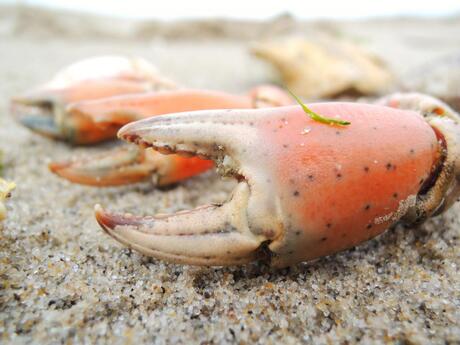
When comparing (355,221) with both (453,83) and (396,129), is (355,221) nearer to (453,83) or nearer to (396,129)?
(396,129)

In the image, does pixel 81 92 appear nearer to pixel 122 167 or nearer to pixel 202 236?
pixel 122 167

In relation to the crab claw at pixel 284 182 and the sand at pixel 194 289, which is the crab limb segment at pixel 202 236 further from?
the sand at pixel 194 289

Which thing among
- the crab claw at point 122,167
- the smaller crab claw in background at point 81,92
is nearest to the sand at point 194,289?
the crab claw at point 122,167

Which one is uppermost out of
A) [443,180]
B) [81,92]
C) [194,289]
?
[443,180]

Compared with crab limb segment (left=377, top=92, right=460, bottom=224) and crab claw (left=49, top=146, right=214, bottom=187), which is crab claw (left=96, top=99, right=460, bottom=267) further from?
crab claw (left=49, top=146, right=214, bottom=187)

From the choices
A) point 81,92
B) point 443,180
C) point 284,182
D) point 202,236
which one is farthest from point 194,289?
point 81,92

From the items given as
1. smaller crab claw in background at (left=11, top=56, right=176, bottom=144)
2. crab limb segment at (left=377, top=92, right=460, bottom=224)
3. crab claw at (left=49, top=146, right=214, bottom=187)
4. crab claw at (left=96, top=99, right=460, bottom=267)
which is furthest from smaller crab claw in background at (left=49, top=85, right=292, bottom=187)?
crab limb segment at (left=377, top=92, right=460, bottom=224)
